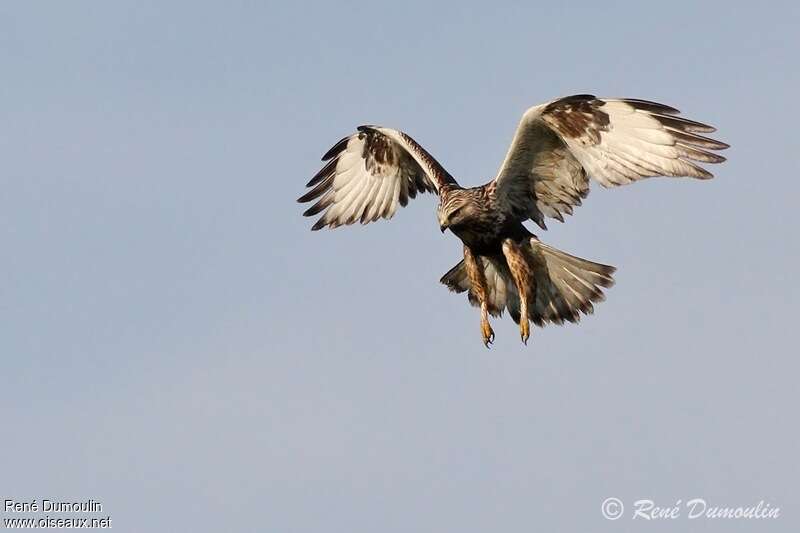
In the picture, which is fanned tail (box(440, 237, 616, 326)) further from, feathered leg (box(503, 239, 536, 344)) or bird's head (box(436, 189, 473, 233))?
bird's head (box(436, 189, 473, 233))

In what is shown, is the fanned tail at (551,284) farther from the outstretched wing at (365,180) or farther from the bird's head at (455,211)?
the outstretched wing at (365,180)

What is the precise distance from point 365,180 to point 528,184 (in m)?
2.92

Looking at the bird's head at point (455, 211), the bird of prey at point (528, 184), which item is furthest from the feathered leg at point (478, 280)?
the bird's head at point (455, 211)

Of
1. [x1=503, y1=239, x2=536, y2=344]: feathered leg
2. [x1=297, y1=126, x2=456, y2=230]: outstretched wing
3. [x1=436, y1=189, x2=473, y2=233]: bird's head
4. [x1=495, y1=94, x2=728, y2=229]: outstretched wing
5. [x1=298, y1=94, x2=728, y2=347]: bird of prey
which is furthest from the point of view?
[x1=297, y1=126, x2=456, y2=230]: outstretched wing

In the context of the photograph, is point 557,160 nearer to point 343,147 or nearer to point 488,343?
point 488,343

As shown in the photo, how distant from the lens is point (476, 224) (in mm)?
18562

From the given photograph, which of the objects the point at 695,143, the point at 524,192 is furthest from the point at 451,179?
the point at 695,143

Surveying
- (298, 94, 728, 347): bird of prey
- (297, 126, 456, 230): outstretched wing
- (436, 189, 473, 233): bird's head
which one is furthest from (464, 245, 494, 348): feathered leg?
(297, 126, 456, 230): outstretched wing

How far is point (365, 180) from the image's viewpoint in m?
21.0

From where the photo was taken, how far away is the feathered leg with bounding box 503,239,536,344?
1878cm

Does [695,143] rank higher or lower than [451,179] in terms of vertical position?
lower

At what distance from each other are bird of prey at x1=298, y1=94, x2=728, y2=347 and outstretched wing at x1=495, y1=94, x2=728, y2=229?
0.01m

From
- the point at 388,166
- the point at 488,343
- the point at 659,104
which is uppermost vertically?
the point at 388,166

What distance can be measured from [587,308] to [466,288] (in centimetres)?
152
